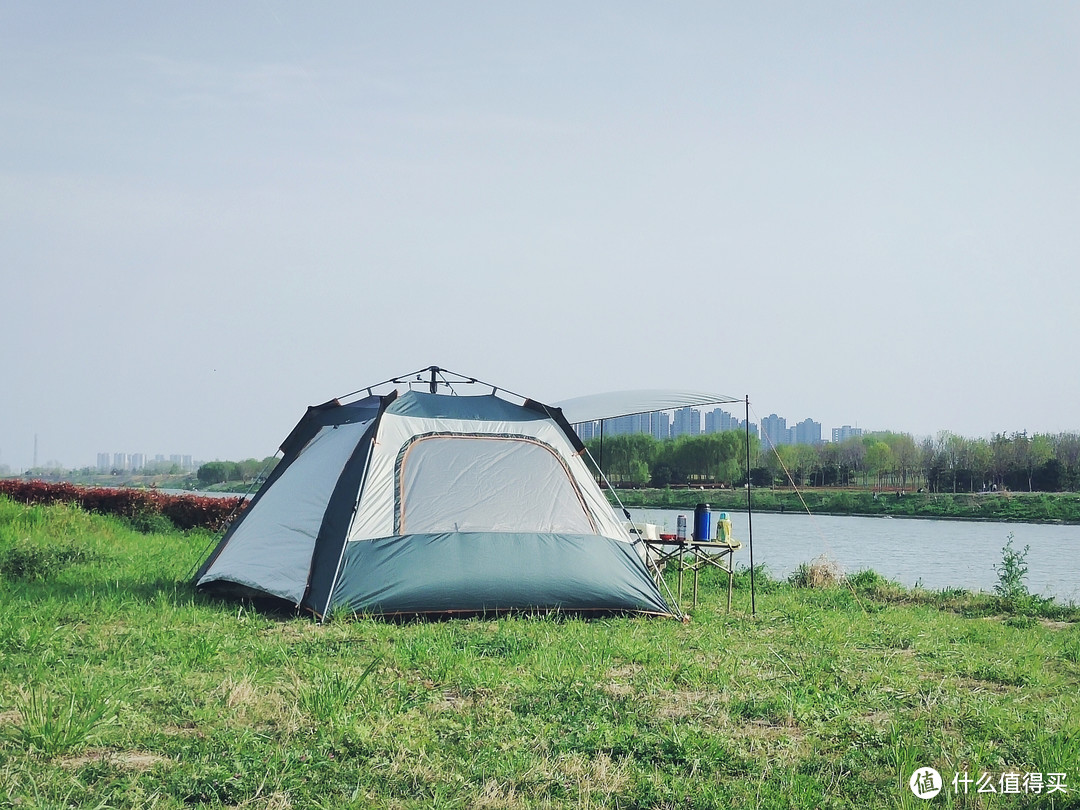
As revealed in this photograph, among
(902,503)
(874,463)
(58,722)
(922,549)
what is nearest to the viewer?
(58,722)

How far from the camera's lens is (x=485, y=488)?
6.85 metres

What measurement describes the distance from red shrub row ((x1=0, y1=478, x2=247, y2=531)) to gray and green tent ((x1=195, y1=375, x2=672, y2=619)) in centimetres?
722

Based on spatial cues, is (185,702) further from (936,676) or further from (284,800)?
(936,676)

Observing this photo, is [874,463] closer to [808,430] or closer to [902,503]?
[902,503]

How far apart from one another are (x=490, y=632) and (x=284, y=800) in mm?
2918

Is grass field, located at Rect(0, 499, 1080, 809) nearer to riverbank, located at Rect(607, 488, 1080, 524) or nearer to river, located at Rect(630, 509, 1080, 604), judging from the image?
river, located at Rect(630, 509, 1080, 604)

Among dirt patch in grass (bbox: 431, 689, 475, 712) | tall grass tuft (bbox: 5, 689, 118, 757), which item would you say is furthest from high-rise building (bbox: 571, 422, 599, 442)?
tall grass tuft (bbox: 5, 689, 118, 757)

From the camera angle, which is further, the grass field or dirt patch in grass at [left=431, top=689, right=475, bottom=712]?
dirt patch in grass at [left=431, top=689, right=475, bottom=712]

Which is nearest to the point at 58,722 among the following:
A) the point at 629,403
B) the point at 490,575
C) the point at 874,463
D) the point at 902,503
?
the point at 490,575

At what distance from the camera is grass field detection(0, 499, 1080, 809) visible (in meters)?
3.16

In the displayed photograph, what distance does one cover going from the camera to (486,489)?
22.5ft

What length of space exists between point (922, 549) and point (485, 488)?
15527 mm

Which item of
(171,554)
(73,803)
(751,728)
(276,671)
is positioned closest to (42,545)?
(171,554)

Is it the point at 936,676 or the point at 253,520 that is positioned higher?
the point at 253,520
